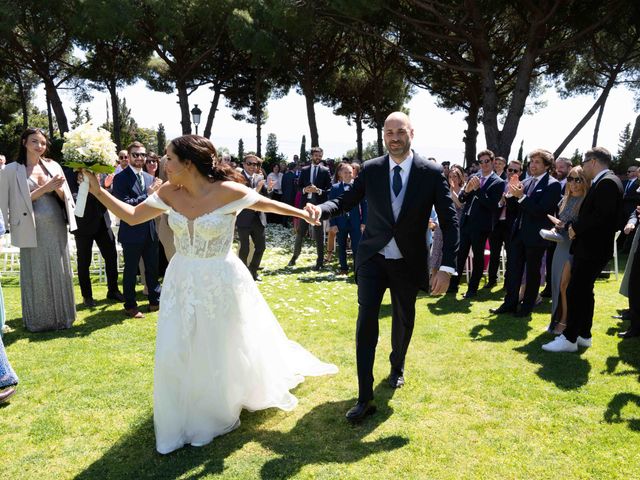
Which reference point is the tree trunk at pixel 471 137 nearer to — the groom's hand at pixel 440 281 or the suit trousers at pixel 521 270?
the suit trousers at pixel 521 270

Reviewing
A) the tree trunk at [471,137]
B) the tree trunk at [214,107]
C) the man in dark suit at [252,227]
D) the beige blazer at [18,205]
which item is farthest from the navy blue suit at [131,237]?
the tree trunk at [471,137]

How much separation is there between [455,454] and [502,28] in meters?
22.4

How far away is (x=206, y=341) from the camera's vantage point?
3.58 metres

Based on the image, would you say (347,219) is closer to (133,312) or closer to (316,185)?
(316,185)

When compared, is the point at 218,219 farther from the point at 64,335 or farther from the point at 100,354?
the point at 64,335

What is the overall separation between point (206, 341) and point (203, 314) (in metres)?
0.20

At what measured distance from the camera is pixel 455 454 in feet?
11.2

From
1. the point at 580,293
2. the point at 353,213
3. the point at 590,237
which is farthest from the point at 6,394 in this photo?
the point at 353,213

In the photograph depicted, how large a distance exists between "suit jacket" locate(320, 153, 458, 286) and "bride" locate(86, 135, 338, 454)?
2.59 ft

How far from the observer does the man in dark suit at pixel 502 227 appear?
300 inches

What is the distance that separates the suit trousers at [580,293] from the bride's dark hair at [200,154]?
12.7 ft

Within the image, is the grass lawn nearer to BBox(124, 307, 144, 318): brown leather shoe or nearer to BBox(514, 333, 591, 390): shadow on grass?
BBox(514, 333, 591, 390): shadow on grass

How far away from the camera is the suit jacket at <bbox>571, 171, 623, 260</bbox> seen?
4949 millimetres

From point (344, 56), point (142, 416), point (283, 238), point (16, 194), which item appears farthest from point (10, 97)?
point (142, 416)
